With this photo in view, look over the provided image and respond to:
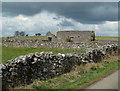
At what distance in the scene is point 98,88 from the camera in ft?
37.7

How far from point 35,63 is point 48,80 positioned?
132 cm

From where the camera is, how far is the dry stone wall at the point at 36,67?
479 inches

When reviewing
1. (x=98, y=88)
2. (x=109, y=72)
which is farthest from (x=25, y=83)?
(x=109, y=72)

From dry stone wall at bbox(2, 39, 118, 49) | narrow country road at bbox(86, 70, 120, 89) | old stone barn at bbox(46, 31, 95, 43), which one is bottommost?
narrow country road at bbox(86, 70, 120, 89)

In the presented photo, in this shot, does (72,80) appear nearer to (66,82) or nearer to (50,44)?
Result: (66,82)

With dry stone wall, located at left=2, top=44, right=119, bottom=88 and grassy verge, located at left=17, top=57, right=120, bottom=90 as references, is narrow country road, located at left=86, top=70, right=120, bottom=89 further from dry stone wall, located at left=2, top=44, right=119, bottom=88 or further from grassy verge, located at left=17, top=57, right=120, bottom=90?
dry stone wall, located at left=2, top=44, right=119, bottom=88

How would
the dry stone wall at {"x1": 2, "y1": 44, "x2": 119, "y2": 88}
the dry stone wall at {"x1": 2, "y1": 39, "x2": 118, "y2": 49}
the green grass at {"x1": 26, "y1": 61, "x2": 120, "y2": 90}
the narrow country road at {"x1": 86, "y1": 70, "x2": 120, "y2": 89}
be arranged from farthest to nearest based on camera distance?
1. the dry stone wall at {"x1": 2, "y1": 39, "x2": 118, "y2": 49}
2. the green grass at {"x1": 26, "y1": 61, "x2": 120, "y2": 90}
3. the dry stone wall at {"x1": 2, "y1": 44, "x2": 119, "y2": 88}
4. the narrow country road at {"x1": 86, "y1": 70, "x2": 120, "y2": 89}

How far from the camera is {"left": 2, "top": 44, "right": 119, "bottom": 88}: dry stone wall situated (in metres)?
12.2

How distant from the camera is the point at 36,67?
1398 centimetres

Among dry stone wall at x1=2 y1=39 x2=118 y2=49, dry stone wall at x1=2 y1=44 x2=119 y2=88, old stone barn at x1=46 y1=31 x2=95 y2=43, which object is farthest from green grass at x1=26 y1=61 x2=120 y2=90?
old stone barn at x1=46 y1=31 x2=95 y2=43

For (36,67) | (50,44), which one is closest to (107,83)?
(36,67)

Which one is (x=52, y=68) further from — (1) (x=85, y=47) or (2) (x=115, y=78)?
(1) (x=85, y=47)

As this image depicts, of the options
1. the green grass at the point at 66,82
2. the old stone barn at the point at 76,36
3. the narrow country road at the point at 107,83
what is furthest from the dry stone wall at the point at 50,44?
the narrow country road at the point at 107,83

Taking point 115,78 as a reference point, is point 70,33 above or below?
above
